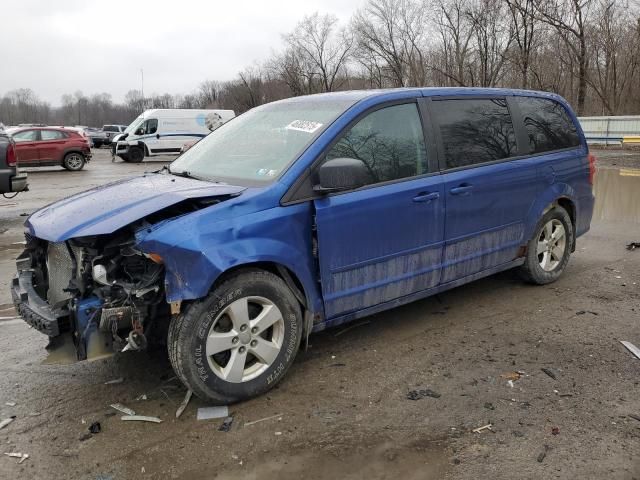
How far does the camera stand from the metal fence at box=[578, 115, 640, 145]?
26547mm

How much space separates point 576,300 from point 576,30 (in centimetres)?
3702

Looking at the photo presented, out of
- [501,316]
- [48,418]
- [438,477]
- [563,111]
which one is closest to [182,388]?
[48,418]

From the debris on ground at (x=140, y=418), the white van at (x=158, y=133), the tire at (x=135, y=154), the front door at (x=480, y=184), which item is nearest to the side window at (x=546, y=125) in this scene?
the front door at (x=480, y=184)

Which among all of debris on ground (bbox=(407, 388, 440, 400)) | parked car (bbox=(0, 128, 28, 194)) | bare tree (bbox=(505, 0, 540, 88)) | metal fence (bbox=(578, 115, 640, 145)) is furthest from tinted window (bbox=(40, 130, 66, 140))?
bare tree (bbox=(505, 0, 540, 88))

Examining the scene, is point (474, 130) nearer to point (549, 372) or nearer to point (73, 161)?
point (549, 372)

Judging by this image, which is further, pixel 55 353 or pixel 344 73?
pixel 344 73

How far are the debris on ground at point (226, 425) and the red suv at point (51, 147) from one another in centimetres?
2061

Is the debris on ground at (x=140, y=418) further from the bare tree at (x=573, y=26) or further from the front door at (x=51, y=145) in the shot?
the bare tree at (x=573, y=26)

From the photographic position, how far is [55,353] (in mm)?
3201

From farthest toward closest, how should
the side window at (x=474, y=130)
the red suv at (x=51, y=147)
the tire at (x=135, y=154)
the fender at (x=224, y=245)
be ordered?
the tire at (x=135, y=154), the red suv at (x=51, y=147), the side window at (x=474, y=130), the fender at (x=224, y=245)

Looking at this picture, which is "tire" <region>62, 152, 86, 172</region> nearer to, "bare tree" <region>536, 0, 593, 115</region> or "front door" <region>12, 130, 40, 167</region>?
"front door" <region>12, 130, 40, 167</region>

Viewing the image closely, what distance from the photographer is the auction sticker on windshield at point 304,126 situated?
3.79 metres

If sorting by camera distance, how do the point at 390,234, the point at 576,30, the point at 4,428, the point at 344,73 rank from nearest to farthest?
the point at 4,428
the point at 390,234
the point at 576,30
the point at 344,73

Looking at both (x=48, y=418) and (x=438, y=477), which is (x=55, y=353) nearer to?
(x=48, y=418)
